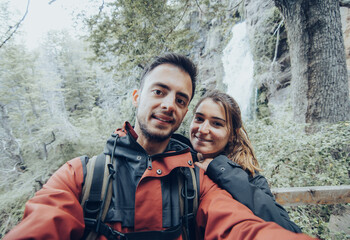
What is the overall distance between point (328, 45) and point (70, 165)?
6.14 m

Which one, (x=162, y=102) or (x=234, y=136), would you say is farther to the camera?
(x=234, y=136)

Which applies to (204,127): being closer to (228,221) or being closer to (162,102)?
(162,102)

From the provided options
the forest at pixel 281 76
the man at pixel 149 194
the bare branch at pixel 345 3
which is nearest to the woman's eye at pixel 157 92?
the man at pixel 149 194

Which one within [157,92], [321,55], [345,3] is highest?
[345,3]

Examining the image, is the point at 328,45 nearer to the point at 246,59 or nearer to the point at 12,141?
the point at 246,59

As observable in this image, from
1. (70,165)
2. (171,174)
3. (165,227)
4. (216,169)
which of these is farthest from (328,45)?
(70,165)

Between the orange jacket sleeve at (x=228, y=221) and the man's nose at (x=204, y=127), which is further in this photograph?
the man's nose at (x=204, y=127)

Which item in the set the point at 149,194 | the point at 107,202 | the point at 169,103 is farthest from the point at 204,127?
the point at 107,202

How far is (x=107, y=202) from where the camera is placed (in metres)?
1.31

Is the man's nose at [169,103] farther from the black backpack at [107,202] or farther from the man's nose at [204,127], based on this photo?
the man's nose at [204,127]

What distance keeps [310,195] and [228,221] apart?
1570 millimetres

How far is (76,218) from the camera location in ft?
3.92

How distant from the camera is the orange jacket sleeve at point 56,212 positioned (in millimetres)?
925

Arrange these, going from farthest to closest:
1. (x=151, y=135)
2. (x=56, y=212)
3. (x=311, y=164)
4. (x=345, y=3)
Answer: (x=345, y=3)
(x=311, y=164)
(x=151, y=135)
(x=56, y=212)
